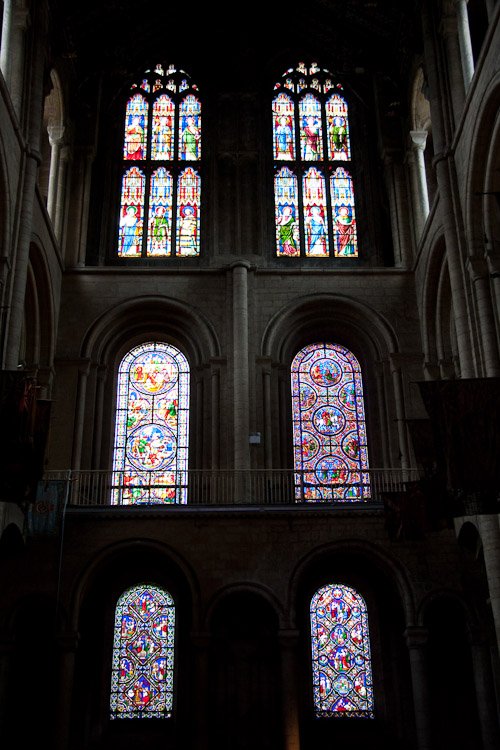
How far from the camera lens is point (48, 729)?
733 inches

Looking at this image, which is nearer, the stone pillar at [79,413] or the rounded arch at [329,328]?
the stone pillar at [79,413]

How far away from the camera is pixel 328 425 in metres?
22.0

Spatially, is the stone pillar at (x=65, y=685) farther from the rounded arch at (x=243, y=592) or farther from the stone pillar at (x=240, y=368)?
the stone pillar at (x=240, y=368)

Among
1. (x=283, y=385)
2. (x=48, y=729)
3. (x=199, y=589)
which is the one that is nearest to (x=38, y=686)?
(x=48, y=729)

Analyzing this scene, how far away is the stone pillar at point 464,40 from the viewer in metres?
19.4

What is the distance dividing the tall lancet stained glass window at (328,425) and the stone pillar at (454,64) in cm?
673

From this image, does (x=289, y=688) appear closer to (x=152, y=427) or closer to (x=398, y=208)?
(x=152, y=427)

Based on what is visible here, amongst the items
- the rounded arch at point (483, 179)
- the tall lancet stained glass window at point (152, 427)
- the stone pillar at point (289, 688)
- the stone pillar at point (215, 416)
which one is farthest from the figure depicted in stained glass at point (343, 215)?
the stone pillar at point (289, 688)

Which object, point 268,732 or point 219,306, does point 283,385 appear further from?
point 268,732

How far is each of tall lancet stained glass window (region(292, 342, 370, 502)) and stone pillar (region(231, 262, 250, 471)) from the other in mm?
1517

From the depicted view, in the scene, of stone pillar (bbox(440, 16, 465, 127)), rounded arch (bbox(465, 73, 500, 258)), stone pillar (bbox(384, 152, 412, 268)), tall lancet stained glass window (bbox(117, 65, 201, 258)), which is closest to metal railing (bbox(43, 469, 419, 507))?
rounded arch (bbox(465, 73, 500, 258))

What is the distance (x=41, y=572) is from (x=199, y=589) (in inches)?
125

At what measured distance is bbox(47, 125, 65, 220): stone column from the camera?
22.8m

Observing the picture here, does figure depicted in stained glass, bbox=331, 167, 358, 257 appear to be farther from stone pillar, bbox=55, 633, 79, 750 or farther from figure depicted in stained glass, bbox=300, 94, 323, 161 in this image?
stone pillar, bbox=55, 633, 79, 750
